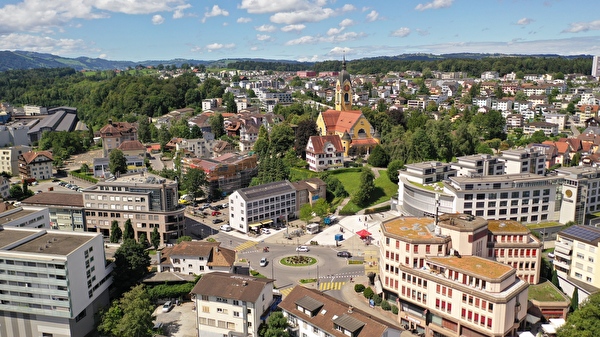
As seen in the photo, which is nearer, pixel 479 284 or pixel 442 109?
pixel 479 284

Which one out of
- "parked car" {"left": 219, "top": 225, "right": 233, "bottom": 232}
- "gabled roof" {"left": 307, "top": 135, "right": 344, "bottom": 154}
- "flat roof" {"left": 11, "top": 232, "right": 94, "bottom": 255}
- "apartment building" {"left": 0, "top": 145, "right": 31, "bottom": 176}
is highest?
"gabled roof" {"left": 307, "top": 135, "right": 344, "bottom": 154}

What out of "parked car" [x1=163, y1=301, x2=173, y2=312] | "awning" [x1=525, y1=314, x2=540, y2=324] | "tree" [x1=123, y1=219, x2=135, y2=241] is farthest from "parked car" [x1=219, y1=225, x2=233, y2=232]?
"awning" [x1=525, y1=314, x2=540, y2=324]

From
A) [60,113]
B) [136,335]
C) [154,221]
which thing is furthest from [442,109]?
[60,113]

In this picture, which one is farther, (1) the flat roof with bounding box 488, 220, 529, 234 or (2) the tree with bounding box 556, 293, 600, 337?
(1) the flat roof with bounding box 488, 220, 529, 234

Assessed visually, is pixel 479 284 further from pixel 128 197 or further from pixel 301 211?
pixel 128 197

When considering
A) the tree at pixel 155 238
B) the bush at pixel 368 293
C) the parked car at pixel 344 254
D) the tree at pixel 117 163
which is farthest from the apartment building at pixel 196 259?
the tree at pixel 117 163

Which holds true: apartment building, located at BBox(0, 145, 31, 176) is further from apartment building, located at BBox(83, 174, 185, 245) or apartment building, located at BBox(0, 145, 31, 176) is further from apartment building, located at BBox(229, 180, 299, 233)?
apartment building, located at BBox(229, 180, 299, 233)

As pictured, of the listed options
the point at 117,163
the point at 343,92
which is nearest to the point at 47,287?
the point at 117,163

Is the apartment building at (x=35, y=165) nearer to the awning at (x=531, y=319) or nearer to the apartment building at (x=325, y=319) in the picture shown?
the apartment building at (x=325, y=319)
